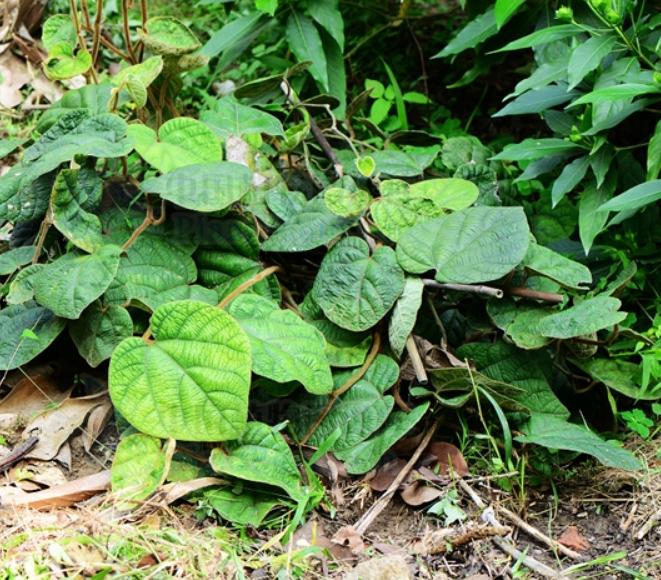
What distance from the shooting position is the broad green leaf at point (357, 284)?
2.20m

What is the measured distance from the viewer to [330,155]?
274cm

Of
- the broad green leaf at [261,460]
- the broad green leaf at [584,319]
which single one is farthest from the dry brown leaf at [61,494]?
the broad green leaf at [584,319]

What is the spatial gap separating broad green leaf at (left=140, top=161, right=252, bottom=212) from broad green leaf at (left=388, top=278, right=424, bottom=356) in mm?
519

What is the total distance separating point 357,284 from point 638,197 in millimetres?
788

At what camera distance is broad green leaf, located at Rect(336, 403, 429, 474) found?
207 cm

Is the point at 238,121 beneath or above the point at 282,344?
above

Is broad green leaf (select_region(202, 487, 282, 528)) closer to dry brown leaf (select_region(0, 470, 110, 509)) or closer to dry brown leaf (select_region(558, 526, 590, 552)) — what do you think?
dry brown leaf (select_region(0, 470, 110, 509))

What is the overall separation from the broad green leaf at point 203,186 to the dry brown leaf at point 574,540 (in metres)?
1.20

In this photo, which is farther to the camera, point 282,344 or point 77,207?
point 77,207

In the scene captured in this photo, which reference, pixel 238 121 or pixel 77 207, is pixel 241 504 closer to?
pixel 77 207

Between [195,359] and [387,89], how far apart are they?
1.76m

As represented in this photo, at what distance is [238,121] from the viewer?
8.67 feet

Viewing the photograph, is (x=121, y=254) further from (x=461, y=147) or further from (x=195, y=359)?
(x=461, y=147)

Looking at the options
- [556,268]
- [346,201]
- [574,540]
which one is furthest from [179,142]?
[574,540]
